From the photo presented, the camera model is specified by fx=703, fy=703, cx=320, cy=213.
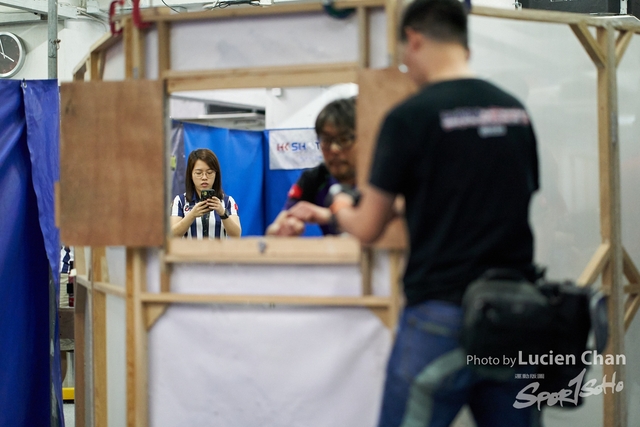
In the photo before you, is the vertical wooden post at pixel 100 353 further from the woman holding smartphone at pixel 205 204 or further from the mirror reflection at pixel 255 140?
the mirror reflection at pixel 255 140

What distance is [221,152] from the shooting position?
7152mm

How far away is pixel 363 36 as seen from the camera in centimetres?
260

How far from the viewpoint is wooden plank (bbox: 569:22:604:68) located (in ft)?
9.87

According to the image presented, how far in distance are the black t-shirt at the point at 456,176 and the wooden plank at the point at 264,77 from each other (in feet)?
2.78

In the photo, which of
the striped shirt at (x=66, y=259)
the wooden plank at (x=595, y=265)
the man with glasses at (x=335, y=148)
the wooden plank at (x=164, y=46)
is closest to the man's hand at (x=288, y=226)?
the man with glasses at (x=335, y=148)

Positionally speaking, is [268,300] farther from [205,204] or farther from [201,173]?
[201,173]

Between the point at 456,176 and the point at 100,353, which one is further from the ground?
the point at 456,176

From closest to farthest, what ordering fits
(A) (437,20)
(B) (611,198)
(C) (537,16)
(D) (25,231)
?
(A) (437,20) < (C) (537,16) < (B) (611,198) < (D) (25,231)

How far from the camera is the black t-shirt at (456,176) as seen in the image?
180 cm

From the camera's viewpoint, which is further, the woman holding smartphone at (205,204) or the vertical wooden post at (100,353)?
the woman holding smartphone at (205,204)

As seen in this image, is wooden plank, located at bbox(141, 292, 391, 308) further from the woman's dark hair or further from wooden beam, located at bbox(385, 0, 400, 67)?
the woman's dark hair

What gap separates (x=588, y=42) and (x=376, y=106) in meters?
1.15

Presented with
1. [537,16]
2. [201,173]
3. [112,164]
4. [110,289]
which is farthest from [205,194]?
[537,16]

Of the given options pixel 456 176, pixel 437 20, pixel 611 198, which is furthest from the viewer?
pixel 611 198
